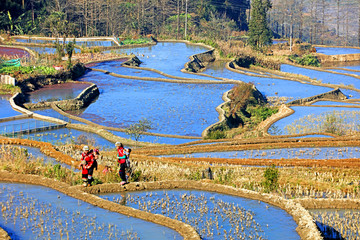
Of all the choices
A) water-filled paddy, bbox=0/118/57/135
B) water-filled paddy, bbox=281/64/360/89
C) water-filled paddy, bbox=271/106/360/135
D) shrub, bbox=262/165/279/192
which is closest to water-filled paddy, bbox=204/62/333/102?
water-filled paddy, bbox=281/64/360/89

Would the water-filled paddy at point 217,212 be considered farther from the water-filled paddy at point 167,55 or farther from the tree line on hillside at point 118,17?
the tree line on hillside at point 118,17

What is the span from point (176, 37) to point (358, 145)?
71.7m

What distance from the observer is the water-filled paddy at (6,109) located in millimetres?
34250

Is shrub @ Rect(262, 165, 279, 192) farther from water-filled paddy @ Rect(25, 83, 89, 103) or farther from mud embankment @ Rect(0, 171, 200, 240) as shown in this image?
water-filled paddy @ Rect(25, 83, 89, 103)

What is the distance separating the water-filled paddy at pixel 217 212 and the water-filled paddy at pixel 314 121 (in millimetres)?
16854

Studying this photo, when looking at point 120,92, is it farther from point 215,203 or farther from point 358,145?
point 215,203

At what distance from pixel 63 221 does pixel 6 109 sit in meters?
24.0

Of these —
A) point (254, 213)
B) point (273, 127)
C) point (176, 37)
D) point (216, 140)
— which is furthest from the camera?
point (176, 37)

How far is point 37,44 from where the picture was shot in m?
67.5

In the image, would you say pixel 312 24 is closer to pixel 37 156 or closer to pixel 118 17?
pixel 118 17

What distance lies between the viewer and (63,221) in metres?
13.7

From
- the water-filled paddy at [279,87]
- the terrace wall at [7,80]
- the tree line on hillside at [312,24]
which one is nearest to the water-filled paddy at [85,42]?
the water-filled paddy at [279,87]

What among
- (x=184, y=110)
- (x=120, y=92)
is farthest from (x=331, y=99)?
(x=120, y=92)

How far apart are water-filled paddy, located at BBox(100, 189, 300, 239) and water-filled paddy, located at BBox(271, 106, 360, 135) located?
16854 millimetres
